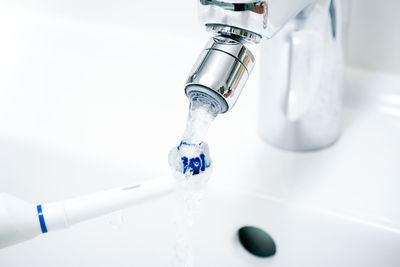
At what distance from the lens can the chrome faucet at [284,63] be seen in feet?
0.79

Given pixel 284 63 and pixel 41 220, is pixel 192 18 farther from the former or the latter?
pixel 41 220

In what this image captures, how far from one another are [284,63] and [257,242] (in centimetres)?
13

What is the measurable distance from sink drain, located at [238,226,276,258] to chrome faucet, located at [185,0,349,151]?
7 cm

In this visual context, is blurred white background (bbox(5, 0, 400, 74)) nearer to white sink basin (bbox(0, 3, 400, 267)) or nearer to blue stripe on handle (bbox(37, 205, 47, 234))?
white sink basin (bbox(0, 3, 400, 267))

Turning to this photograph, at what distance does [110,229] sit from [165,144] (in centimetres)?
8

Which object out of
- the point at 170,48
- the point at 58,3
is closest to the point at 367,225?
the point at 170,48

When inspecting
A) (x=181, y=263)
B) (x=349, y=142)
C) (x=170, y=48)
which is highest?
(x=170, y=48)

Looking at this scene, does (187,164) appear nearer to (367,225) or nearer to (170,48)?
(367,225)

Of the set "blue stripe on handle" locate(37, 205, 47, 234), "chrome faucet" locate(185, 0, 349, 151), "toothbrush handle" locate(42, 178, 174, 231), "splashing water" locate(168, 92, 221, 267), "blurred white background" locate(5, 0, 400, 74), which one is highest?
"blurred white background" locate(5, 0, 400, 74)

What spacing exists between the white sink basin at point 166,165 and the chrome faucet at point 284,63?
3 centimetres

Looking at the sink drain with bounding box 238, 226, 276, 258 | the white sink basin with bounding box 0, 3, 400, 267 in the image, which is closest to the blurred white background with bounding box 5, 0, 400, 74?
the white sink basin with bounding box 0, 3, 400, 267

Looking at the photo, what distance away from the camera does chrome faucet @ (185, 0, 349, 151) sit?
24 cm

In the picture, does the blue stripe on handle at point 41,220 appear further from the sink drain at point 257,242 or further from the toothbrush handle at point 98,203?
the sink drain at point 257,242

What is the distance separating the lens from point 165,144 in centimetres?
38
